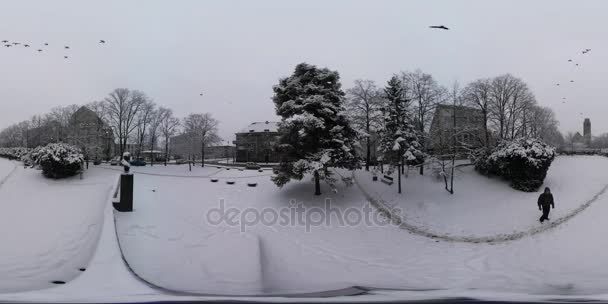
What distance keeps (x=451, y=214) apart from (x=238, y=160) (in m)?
23.6

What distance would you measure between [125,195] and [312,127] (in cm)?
643

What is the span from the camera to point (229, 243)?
671 cm

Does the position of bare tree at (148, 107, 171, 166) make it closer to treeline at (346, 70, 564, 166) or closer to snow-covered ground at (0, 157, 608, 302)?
snow-covered ground at (0, 157, 608, 302)

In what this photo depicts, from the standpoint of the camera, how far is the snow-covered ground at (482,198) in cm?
873

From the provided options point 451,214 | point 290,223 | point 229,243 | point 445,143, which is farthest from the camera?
point 445,143

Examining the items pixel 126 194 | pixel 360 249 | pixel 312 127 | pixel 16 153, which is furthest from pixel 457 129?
pixel 16 153

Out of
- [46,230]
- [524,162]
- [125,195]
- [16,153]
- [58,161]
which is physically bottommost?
[46,230]

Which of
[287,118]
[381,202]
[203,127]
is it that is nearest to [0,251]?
[287,118]

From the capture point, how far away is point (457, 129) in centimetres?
1536

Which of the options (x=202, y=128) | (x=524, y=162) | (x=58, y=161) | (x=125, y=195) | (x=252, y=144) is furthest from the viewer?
(x=252, y=144)

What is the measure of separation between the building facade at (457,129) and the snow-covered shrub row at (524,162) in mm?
2141

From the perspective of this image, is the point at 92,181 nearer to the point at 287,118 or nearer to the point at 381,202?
the point at 287,118

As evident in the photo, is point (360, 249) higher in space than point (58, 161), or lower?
lower

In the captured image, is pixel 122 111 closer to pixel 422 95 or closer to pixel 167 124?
pixel 167 124
